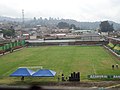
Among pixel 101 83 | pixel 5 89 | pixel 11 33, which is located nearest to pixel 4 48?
pixel 101 83

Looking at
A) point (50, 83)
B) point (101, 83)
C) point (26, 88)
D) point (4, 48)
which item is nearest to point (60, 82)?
point (50, 83)

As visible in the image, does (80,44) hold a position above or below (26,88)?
below

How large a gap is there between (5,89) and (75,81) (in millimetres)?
14408

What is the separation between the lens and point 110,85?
14430 mm

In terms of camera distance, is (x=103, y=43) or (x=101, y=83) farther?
(x=103, y=43)

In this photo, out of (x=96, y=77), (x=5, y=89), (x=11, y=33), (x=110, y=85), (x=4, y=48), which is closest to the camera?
(x=5, y=89)

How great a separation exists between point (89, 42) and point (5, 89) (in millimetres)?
62152

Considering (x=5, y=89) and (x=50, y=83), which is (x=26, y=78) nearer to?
(x=50, y=83)

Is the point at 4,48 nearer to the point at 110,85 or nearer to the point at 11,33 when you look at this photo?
the point at 110,85

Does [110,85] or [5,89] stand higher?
[5,89]

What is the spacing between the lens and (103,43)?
195 feet

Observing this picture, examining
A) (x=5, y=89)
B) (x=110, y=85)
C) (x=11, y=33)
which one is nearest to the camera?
(x=5, y=89)

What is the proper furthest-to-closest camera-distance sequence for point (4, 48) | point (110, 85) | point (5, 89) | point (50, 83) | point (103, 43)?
1. point (103, 43)
2. point (4, 48)
3. point (50, 83)
4. point (110, 85)
5. point (5, 89)

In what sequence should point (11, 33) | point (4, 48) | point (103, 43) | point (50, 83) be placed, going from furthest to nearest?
point (11, 33), point (103, 43), point (4, 48), point (50, 83)
